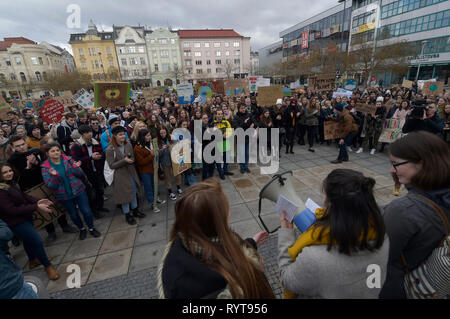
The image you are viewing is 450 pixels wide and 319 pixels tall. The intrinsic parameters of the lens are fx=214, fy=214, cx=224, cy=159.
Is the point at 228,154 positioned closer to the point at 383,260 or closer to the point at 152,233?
the point at 152,233

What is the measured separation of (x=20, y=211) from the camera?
9.27ft

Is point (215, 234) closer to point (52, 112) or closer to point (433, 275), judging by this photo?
point (433, 275)

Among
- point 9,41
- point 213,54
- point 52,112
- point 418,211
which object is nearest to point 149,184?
point 52,112

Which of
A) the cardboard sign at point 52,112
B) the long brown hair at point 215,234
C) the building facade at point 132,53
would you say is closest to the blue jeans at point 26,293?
the long brown hair at point 215,234

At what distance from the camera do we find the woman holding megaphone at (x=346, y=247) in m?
1.18

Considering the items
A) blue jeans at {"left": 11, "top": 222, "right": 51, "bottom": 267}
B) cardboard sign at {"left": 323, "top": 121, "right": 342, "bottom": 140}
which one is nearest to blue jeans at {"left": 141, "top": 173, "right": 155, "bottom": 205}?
blue jeans at {"left": 11, "top": 222, "right": 51, "bottom": 267}

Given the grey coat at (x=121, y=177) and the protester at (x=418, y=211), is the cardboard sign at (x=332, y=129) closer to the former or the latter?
the protester at (x=418, y=211)

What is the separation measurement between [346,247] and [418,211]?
74cm

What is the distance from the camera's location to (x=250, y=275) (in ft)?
4.03

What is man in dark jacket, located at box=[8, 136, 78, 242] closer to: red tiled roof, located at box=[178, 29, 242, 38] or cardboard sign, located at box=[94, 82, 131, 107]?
cardboard sign, located at box=[94, 82, 131, 107]

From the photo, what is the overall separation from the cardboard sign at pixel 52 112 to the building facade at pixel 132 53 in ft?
189
